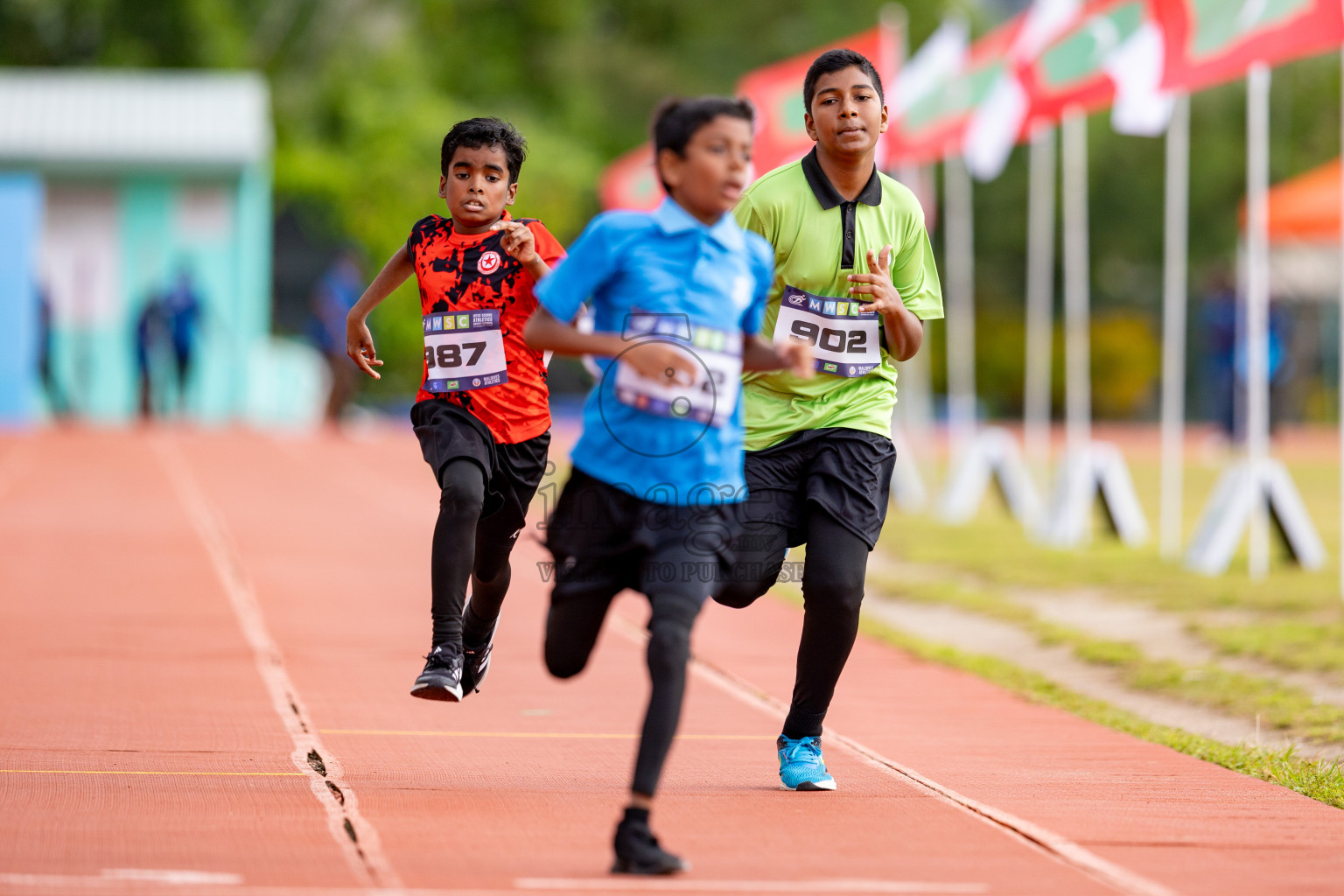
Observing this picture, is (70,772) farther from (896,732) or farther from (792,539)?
(896,732)

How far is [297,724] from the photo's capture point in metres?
6.88

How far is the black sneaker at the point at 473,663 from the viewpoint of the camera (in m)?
6.32

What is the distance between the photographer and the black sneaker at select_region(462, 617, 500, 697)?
6.32 meters

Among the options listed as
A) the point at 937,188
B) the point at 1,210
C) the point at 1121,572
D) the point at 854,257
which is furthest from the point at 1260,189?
the point at 937,188

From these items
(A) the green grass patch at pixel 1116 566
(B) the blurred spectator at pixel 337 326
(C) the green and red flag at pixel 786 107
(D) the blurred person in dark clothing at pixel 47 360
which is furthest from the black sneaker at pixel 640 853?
(D) the blurred person in dark clothing at pixel 47 360

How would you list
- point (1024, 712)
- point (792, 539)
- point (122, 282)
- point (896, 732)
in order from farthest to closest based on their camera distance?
point (122, 282) < point (1024, 712) < point (896, 732) < point (792, 539)

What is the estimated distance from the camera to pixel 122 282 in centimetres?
2859

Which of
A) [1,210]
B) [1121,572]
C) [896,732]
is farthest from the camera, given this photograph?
[1,210]

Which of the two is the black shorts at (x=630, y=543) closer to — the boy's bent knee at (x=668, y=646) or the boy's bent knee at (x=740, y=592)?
the boy's bent knee at (x=668, y=646)

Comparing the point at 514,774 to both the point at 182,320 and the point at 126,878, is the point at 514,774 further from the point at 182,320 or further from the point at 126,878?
the point at 182,320

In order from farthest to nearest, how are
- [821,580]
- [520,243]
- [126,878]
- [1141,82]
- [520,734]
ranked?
[1141,82] < [520,734] < [520,243] < [821,580] < [126,878]

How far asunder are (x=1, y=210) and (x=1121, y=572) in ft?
60.0

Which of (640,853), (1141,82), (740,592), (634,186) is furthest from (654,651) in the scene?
(634,186)

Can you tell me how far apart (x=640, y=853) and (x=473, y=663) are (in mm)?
1956
